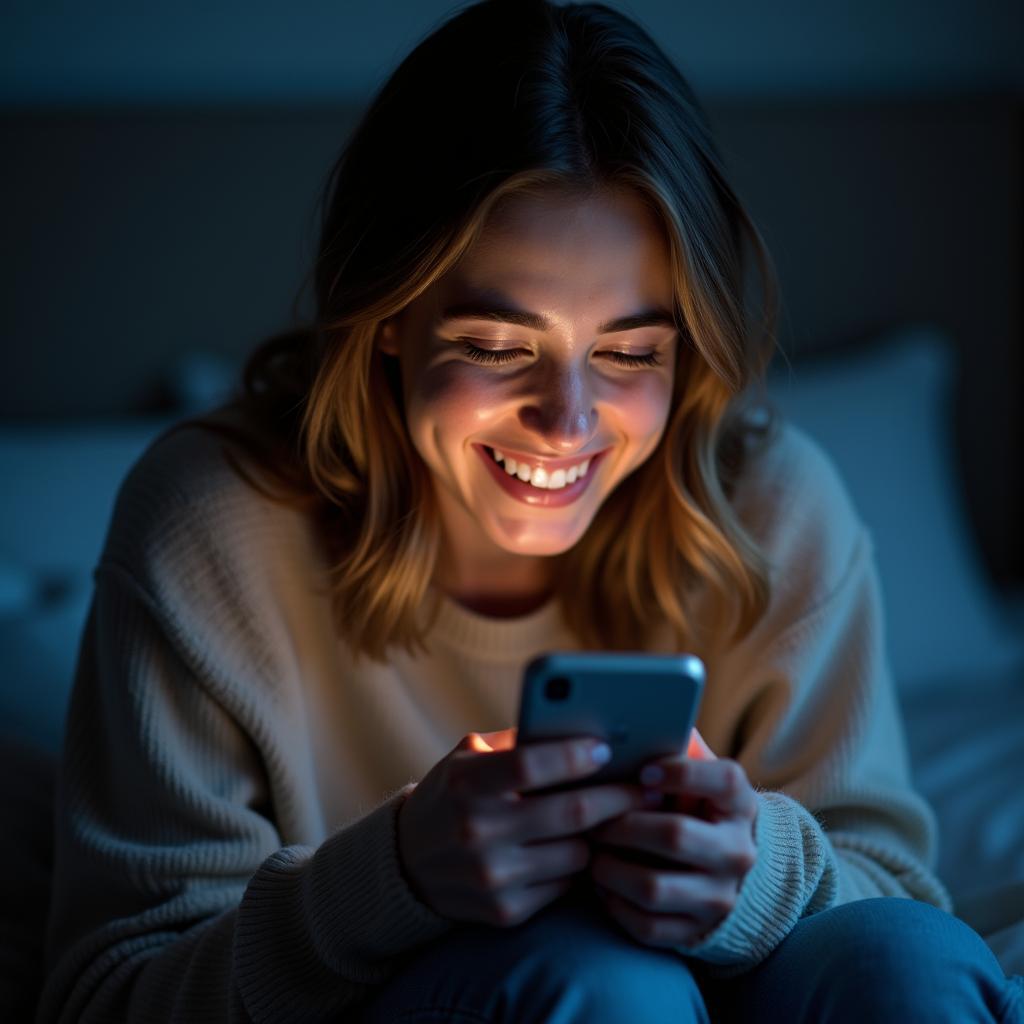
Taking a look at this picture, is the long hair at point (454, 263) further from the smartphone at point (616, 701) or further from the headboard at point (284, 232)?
the headboard at point (284, 232)

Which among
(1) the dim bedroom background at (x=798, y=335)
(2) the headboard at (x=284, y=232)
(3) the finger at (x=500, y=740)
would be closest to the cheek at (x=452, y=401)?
(3) the finger at (x=500, y=740)

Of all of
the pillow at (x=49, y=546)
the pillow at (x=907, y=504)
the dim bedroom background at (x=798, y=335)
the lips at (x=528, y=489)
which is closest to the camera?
the lips at (x=528, y=489)

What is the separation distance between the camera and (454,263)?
0.97 m

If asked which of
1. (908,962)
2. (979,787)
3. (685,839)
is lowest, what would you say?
(979,787)

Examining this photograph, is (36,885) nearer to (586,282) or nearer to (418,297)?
(418,297)

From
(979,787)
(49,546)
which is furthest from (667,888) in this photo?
(49,546)

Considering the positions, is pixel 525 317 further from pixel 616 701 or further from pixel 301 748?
pixel 301 748

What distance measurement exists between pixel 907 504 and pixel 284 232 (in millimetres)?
1075

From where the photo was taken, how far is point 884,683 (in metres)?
1.20

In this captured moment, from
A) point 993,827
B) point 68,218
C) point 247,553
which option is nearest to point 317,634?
A: point 247,553

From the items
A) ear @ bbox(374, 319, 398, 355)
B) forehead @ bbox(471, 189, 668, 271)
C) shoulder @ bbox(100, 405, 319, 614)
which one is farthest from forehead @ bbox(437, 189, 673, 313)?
shoulder @ bbox(100, 405, 319, 614)

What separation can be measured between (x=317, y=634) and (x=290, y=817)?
0.17 m

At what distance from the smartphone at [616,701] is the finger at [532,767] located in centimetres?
1

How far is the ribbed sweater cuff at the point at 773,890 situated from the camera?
839 millimetres
